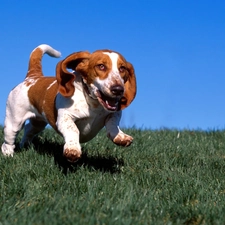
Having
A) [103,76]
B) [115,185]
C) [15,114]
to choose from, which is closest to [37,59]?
[15,114]

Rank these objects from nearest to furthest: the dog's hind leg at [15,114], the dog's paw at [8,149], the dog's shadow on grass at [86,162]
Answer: the dog's shadow on grass at [86,162] → the dog's hind leg at [15,114] → the dog's paw at [8,149]

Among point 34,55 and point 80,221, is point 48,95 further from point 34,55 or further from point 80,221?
point 80,221

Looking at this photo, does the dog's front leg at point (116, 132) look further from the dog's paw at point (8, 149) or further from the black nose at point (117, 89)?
the dog's paw at point (8, 149)

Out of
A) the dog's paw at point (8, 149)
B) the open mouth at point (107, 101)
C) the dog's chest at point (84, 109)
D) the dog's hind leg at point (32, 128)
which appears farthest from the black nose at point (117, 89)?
the dog's paw at point (8, 149)

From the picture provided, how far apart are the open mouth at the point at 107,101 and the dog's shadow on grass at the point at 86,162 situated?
0.88 meters

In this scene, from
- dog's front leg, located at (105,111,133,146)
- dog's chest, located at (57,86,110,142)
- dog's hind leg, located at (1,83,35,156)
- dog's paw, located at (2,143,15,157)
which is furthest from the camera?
dog's paw, located at (2,143,15,157)

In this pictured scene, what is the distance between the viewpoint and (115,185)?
204 inches

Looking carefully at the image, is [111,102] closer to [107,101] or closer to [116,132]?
[107,101]

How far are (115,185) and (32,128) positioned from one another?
269 cm

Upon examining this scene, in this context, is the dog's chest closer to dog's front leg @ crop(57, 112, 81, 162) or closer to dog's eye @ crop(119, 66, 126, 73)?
dog's front leg @ crop(57, 112, 81, 162)

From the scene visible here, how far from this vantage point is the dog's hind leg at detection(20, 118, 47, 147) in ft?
24.3

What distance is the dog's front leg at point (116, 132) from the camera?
5.62 m

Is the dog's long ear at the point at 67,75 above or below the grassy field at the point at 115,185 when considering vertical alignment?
above

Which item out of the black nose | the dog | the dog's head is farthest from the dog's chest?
the black nose
